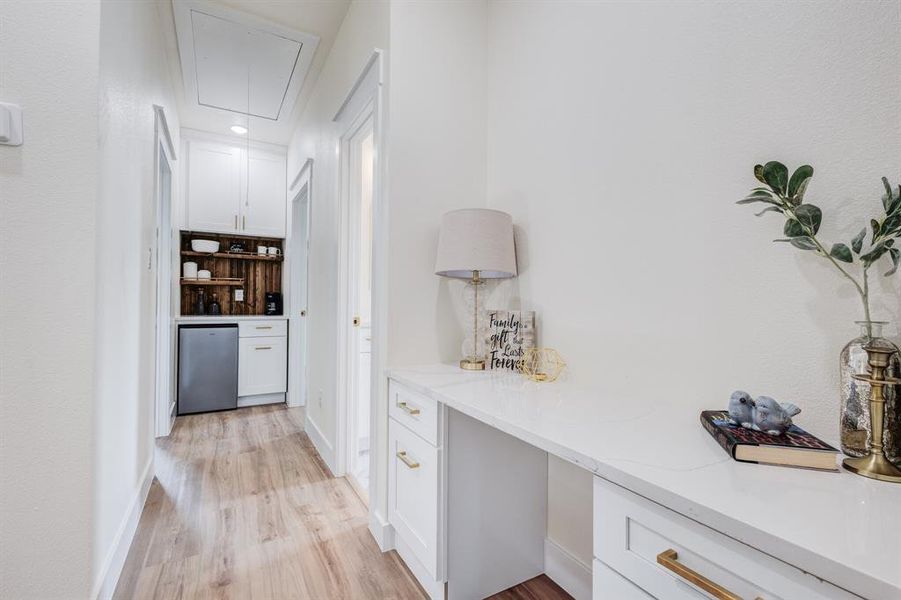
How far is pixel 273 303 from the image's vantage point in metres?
4.55

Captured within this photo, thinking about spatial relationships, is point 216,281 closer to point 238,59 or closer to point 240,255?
point 240,255

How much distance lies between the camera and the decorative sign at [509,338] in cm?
167

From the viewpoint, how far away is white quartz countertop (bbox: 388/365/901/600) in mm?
504

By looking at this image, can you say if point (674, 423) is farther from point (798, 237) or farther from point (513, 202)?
point (513, 202)

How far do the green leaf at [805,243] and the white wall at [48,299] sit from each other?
73.7 inches

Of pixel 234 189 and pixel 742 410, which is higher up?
pixel 234 189

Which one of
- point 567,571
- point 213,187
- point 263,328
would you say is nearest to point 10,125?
point 567,571

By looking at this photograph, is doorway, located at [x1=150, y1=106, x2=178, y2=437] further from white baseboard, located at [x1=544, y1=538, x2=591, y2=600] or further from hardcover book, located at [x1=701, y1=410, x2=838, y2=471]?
hardcover book, located at [x1=701, y1=410, x2=838, y2=471]

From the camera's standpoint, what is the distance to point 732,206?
1.07 m

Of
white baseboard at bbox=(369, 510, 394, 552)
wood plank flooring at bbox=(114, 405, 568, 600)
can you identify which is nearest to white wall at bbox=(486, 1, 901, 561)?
white baseboard at bbox=(369, 510, 394, 552)

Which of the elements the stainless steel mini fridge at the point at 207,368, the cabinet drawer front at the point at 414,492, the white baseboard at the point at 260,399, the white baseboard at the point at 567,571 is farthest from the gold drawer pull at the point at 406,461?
the white baseboard at the point at 260,399

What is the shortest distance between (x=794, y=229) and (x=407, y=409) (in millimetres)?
1286

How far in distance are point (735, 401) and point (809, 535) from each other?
1.31ft

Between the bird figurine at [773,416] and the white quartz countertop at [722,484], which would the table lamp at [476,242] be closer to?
the white quartz countertop at [722,484]
